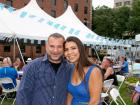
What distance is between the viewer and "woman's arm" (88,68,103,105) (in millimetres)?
3791

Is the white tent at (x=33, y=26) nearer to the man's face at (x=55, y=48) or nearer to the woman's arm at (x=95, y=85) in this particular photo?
the man's face at (x=55, y=48)

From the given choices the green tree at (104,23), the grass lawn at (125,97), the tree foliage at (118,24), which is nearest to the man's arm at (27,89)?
the grass lawn at (125,97)

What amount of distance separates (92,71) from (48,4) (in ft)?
204

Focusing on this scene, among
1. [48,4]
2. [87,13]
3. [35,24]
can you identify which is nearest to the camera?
[35,24]

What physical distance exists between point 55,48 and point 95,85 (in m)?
0.57

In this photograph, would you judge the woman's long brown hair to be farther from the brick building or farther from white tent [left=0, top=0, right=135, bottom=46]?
the brick building

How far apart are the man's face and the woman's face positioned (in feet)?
0.35

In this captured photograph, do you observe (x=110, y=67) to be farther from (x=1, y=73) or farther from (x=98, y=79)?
(x=98, y=79)

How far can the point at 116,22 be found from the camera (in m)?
78.9

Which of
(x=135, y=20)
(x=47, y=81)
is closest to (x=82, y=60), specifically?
(x=47, y=81)

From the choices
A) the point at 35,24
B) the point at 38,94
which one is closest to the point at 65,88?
the point at 38,94

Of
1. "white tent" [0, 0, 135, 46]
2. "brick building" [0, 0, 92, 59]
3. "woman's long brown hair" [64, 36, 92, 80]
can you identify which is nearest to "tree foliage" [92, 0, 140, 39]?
"brick building" [0, 0, 92, 59]

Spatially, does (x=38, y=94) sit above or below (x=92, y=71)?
below

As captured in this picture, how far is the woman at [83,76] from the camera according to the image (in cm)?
380
